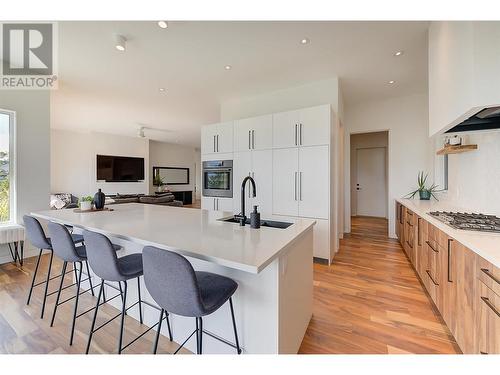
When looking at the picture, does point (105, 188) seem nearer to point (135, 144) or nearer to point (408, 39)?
point (135, 144)

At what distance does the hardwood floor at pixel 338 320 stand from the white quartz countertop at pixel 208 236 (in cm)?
86

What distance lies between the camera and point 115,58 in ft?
9.78

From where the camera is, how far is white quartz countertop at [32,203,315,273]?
1.09 m

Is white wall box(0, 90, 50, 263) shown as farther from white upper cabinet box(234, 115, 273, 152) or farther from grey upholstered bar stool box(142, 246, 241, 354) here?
grey upholstered bar stool box(142, 246, 241, 354)

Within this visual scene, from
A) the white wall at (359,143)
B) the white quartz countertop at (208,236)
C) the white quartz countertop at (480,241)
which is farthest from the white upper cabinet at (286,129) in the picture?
the white wall at (359,143)

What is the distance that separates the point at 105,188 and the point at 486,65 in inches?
364

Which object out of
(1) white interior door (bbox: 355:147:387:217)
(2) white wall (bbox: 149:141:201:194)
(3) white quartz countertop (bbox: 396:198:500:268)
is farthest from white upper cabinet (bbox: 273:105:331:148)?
(2) white wall (bbox: 149:141:201:194)

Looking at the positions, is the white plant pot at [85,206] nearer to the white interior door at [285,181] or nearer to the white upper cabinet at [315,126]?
the white interior door at [285,181]

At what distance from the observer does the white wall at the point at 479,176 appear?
6.80 ft

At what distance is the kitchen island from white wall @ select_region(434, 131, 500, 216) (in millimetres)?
1833

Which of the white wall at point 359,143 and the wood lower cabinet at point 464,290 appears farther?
the white wall at point 359,143

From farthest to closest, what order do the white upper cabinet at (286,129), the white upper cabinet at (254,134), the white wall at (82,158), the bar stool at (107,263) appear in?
the white wall at (82,158)
the white upper cabinet at (254,134)
the white upper cabinet at (286,129)
the bar stool at (107,263)

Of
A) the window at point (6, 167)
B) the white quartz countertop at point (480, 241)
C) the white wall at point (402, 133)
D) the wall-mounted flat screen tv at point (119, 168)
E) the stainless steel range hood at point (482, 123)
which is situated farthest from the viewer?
the wall-mounted flat screen tv at point (119, 168)
